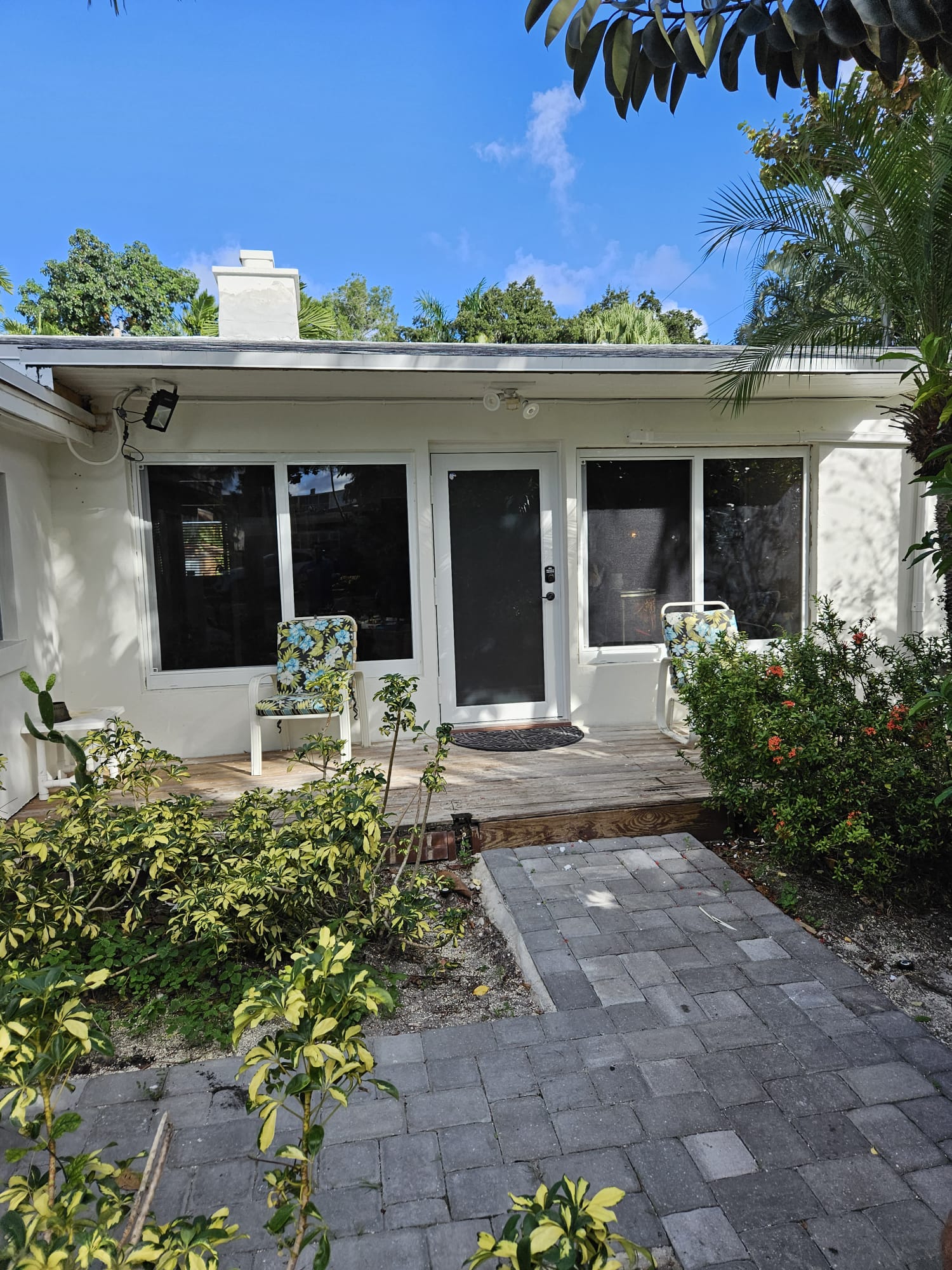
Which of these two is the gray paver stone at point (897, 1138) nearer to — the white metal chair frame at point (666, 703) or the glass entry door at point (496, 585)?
the white metal chair frame at point (666, 703)

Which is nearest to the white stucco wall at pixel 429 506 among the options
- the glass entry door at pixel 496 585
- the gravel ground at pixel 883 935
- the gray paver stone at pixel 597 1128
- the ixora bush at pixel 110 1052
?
the glass entry door at pixel 496 585

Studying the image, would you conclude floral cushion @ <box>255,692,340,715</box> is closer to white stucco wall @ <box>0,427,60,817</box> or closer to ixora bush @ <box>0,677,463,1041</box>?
white stucco wall @ <box>0,427,60,817</box>

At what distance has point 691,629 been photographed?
6.20 metres

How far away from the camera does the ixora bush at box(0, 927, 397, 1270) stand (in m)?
1.15

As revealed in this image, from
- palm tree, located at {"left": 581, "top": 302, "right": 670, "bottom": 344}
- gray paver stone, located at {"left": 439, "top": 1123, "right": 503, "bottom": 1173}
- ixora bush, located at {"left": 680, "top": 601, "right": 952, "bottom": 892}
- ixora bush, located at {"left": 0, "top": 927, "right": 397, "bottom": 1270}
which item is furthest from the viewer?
palm tree, located at {"left": 581, "top": 302, "right": 670, "bottom": 344}

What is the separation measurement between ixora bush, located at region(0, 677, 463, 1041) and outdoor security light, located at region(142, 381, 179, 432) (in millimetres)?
2667

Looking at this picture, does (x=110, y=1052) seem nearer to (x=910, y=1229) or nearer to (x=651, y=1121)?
(x=651, y=1121)

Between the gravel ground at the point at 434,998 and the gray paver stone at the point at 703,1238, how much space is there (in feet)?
3.45

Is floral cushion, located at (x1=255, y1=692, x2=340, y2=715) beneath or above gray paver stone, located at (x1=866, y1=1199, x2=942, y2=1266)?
above

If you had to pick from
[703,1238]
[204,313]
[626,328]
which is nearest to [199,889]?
[703,1238]

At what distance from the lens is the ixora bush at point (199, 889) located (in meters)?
3.08

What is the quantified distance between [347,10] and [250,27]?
1.61 metres

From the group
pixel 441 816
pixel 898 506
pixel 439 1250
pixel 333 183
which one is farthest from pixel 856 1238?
pixel 333 183

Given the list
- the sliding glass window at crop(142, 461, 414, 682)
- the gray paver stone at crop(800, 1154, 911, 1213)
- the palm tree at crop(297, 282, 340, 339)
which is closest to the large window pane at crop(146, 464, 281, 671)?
the sliding glass window at crop(142, 461, 414, 682)
